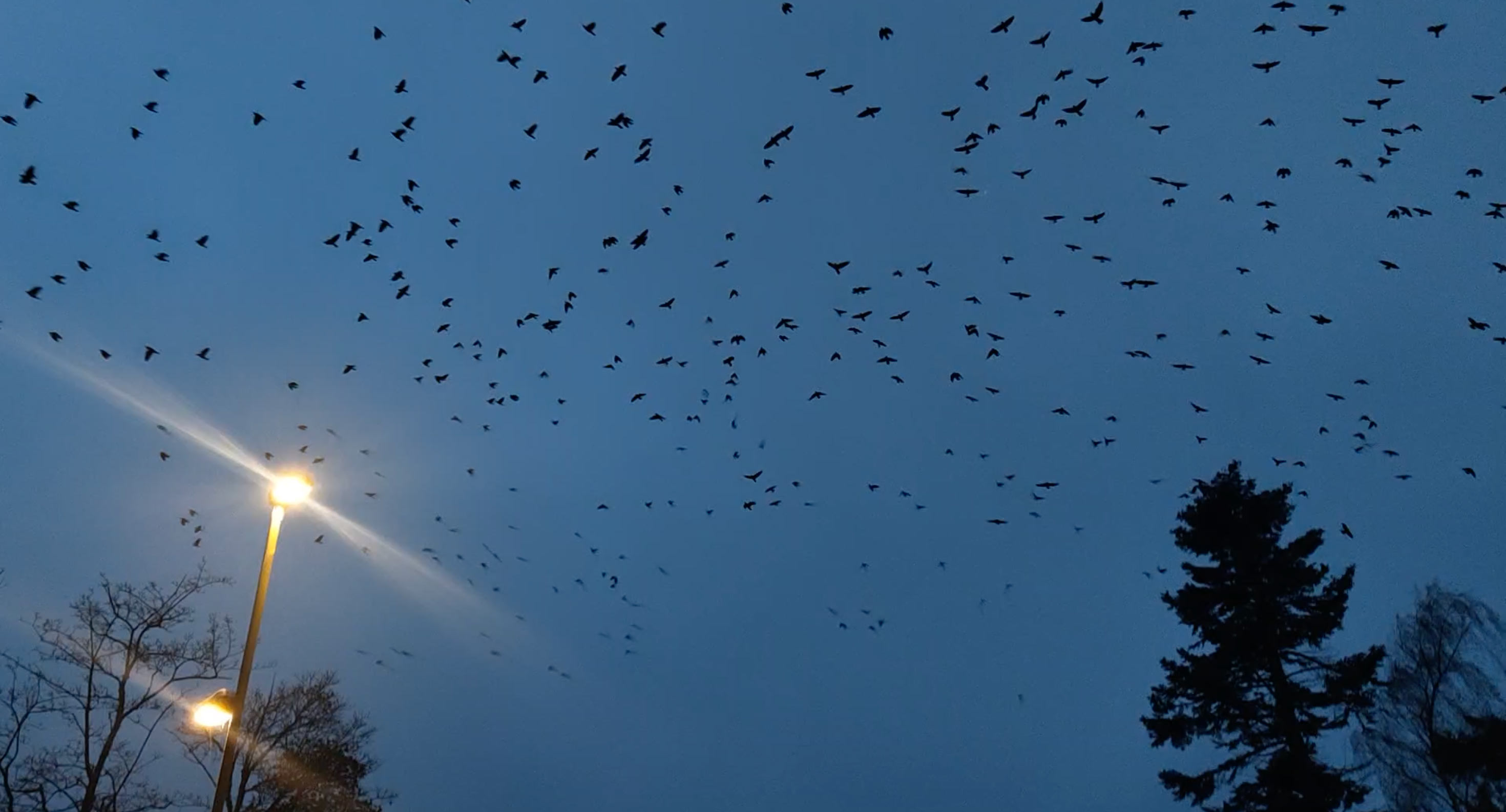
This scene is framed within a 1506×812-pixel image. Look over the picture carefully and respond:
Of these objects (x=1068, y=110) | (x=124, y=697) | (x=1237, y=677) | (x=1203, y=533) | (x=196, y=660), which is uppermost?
(x=1068, y=110)

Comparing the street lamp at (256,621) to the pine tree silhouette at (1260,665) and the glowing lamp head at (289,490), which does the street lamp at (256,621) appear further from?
the pine tree silhouette at (1260,665)

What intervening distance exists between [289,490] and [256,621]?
167cm

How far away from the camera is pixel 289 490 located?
11.7 metres

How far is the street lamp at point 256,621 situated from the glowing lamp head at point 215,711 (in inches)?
1.9

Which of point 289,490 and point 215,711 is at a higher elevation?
point 289,490

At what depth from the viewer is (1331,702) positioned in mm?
24422

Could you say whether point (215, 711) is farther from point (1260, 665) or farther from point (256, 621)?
point (1260, 665)

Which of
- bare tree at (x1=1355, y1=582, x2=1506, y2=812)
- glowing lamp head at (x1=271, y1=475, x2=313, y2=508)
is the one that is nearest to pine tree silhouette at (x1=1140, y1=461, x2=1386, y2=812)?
bare tree at (x1=1355, y1=582, x2=1506, y2=812)

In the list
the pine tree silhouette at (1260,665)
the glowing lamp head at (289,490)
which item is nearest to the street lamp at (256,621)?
the glowing lamp head at (289,490)

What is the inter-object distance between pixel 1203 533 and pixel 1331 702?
5829 millimetres

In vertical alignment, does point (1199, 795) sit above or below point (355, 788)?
below

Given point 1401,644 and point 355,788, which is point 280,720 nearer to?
point 355,788

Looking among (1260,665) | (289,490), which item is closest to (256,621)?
(289,490)

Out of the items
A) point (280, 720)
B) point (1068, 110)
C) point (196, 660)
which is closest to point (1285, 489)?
point (1068, 110)
